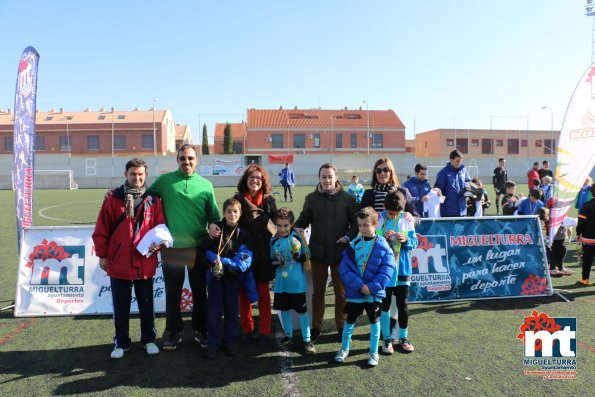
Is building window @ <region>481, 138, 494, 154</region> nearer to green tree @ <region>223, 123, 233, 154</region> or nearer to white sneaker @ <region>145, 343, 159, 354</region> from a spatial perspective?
green tree @ <region>223, 123, 233, 154</region>

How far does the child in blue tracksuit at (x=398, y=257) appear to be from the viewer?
4.28 meters

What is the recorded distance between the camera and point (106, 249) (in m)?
4.17

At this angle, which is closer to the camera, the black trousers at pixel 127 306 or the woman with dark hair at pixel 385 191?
the black trousers at pixel 127 306

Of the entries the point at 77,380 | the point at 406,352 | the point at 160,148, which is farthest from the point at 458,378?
the point at 160,148

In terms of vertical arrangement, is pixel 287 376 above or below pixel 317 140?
below

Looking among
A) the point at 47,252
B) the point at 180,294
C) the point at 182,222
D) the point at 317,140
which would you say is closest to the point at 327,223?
the point at 182,222

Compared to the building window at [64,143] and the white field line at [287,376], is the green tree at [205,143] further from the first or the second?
the white field line at [287,376]

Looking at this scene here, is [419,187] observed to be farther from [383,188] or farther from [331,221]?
[331,221]

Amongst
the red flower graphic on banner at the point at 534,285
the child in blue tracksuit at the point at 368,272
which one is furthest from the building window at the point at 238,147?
the child in blue tracksuit at the point at 368,272

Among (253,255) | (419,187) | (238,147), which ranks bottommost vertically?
(253,255)

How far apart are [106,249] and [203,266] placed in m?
0.89

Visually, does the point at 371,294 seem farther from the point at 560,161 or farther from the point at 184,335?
the point at 560,161

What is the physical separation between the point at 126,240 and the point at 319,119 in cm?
5288

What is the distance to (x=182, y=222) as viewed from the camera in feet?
14.1
